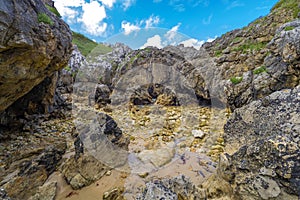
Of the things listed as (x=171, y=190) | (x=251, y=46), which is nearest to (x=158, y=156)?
(x=171, y=190)

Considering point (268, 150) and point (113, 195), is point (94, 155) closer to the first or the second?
point (113, 195)

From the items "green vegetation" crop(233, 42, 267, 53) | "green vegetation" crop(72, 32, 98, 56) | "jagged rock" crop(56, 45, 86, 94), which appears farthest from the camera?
"green vegetation" crop(72, 32, 98, 56)

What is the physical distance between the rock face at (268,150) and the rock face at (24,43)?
6442 mm

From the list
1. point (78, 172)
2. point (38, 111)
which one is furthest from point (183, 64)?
point (78, 172)

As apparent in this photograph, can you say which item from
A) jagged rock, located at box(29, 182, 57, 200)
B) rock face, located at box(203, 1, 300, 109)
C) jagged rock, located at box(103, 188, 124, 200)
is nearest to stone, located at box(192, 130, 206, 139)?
rock face, located at box(203, 1, 300, 109)

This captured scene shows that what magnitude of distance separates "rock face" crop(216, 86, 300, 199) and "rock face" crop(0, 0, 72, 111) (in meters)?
6.44

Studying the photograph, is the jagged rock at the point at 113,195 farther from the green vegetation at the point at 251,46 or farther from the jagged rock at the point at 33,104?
the green vegetation at the point at 251,46

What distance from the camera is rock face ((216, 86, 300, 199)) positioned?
2.77 m

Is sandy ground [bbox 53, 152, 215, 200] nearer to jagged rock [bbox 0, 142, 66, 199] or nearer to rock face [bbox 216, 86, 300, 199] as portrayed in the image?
jagged rock [bbox 0, 142, 66, 199]

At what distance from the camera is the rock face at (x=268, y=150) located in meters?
Result: 2.77

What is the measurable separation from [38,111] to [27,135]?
340 cm

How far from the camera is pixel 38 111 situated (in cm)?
1130

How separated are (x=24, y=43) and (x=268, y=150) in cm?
657

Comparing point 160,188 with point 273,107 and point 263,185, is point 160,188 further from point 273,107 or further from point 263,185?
point 273,107
